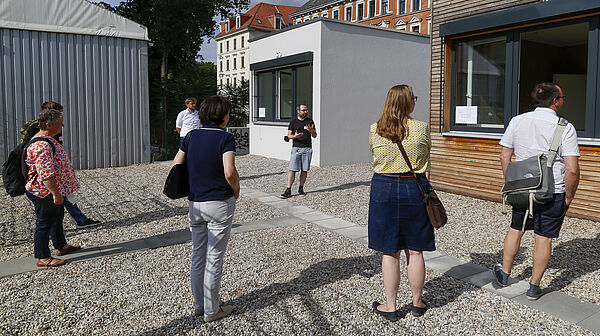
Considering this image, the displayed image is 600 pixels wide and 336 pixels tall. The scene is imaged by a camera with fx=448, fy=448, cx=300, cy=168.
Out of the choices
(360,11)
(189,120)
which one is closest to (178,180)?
(189,120)

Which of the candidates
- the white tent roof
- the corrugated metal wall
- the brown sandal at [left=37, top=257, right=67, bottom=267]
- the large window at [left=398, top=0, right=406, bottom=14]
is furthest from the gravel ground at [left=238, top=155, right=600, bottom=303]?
the large window at [left=398, top=0, right=406, bottom=14]

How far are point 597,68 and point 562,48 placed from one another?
3.34m

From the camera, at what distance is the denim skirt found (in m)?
3.10

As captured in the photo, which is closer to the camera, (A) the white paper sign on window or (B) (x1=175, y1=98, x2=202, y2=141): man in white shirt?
(A) the white paper sign on window

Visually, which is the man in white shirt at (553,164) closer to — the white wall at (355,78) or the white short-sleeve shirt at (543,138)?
the white short-sleeve shirt at (543,138)

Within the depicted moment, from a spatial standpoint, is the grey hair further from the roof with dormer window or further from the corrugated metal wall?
the roof with dormer window

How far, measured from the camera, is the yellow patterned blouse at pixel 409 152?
122 inches

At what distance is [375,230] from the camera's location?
3197mm

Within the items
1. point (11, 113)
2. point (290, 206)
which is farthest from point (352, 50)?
point (11, 113)

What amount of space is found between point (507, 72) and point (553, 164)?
172 inches

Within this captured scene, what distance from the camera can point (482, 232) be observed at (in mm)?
5668

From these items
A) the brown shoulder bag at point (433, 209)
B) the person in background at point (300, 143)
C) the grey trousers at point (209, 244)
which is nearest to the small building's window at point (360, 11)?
the person in background at point (300, 143)

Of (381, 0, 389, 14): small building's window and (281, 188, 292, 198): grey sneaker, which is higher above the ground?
(381, 0, 389, 14): small building's window

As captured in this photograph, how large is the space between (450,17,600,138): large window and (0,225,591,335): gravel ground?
419 cm
